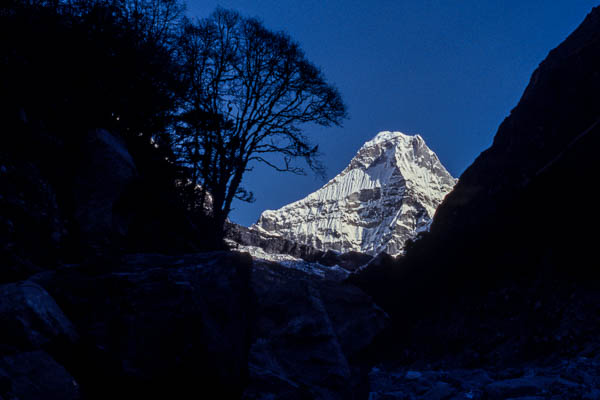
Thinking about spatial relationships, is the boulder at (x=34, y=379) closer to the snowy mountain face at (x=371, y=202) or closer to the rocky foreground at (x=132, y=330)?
the rocky foreground at (x=132, y=330)

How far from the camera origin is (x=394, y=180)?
169 metres

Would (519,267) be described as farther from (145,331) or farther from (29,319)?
(29,319)

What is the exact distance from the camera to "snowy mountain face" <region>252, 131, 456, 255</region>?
5827 inches

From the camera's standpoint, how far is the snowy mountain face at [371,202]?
5827 inches

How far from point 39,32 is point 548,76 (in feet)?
41.1

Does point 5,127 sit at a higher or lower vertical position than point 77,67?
lower

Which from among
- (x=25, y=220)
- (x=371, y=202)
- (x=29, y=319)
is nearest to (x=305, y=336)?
(x=25, y=220)

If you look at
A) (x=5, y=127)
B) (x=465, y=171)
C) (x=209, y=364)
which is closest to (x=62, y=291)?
(x=209, y=364)

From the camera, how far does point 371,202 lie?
170 metres

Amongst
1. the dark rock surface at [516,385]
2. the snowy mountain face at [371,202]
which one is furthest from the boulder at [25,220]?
the snowy mountain face at [371,202]

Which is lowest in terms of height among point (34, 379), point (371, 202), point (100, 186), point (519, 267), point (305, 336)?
point (34, 379)

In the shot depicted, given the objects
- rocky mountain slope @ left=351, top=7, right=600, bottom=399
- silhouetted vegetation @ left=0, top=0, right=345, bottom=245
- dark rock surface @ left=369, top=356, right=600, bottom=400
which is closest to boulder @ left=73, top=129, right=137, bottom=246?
silhouetted vegetation @ left=0, top=0, right=345, bottom=245

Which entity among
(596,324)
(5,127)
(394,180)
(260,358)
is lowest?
(260,358)

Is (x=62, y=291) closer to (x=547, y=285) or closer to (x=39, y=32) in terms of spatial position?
(x=39, y=32)
